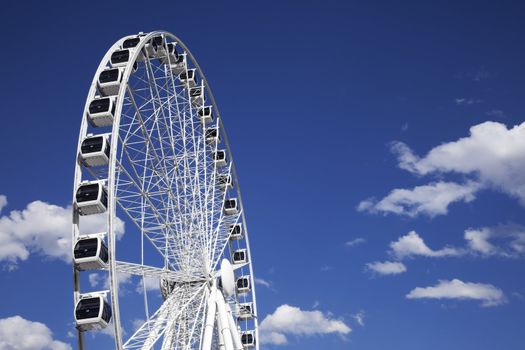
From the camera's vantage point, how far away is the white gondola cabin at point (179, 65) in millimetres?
30844

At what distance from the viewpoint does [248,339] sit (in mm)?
33625

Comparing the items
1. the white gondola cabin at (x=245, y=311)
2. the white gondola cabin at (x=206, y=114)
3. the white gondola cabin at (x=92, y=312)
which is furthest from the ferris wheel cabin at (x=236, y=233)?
the white gondola cabin at (x=92, y=312)

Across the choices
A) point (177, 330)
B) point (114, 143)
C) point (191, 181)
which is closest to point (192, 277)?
point (177, 330)

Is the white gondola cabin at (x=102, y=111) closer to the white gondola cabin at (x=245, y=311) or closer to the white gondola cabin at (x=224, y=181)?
the white gondola cabin at (x=224, y=181)

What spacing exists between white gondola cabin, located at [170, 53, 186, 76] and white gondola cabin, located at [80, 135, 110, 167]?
958cm

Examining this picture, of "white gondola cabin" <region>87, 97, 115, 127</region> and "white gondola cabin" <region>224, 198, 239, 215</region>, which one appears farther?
"white gondola cabin" <region>224, 198, 239, 215</region>

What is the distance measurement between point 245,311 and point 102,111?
1565 cm

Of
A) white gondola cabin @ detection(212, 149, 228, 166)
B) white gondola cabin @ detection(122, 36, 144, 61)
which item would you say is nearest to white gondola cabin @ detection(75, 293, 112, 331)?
white gondola cabin @ detection(122, 36, 144, 61)

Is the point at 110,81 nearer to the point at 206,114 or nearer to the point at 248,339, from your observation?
the point at 206,114

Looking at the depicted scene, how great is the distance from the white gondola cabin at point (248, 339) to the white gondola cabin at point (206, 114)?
1124 cm

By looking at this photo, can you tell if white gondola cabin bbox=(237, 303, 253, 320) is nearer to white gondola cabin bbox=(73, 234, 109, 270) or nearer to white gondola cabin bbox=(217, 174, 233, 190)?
white gondola cabin bbox=(217, 174, 233, 190)

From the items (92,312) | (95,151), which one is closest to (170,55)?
(95,151)

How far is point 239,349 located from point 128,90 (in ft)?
37.7

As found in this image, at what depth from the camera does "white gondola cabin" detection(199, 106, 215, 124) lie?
1319 inches
